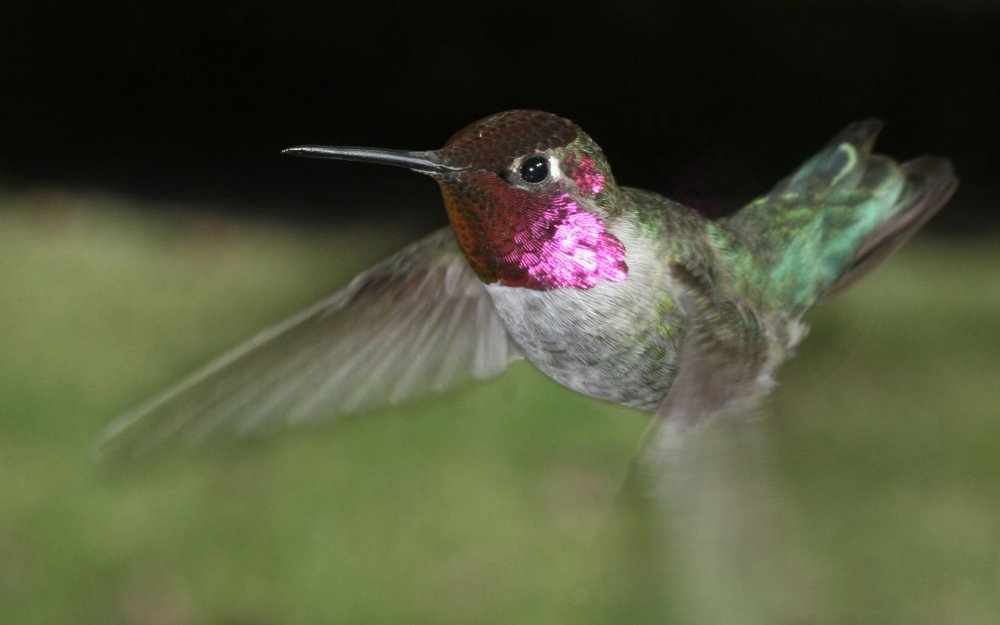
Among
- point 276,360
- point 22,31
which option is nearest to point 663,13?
point 276,360

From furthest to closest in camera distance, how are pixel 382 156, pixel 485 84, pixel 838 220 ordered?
1. pixel 485 84
2. pixel 838 220
3. pixel 382 156

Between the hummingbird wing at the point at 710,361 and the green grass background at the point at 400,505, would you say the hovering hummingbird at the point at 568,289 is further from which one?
the green grass background at the point at 400,505

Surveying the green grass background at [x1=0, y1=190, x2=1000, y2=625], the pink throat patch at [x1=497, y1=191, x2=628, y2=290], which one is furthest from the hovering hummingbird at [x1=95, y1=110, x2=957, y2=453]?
the green grass background at [x1=0, y1=190, x2=1000, y2=625]

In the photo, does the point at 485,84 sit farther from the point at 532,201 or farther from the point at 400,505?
the point at 400,505

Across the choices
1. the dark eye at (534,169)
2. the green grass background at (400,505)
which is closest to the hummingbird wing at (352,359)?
the dark eye at (534,169)

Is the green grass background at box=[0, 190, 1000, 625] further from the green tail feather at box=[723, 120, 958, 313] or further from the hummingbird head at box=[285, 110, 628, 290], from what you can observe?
the hummingbird head at box=[285, 110, 628, 290]

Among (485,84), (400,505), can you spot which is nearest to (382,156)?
(485,84)
